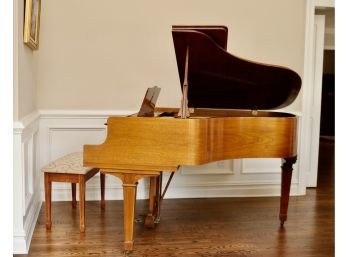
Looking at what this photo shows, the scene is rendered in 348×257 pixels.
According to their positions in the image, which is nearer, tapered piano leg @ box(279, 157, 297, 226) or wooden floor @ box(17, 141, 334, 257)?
wooden floor @ box(17, 141, 334, 257)

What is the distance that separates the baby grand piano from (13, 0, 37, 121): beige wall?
0.59 meters

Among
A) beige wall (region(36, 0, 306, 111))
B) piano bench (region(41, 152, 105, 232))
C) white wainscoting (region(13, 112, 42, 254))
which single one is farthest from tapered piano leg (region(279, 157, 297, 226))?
white wainscoting (region(13, 112, 42, 254))

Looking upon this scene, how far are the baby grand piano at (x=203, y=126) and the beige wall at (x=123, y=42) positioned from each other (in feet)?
3.55

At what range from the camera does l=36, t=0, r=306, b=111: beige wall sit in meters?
4.00

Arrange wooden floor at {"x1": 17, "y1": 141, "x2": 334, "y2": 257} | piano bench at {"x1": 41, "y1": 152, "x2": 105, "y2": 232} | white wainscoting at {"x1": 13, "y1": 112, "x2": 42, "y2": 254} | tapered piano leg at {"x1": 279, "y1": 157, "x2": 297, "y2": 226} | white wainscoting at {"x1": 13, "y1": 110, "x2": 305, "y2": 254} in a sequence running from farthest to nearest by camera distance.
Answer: white wainscoting at {"x1": 13, "y1": 110, "x2": 305, "y2": 254} < tapered piano leg at {"x1": 279, "y1": 157, "x2": 297, "y2": 226} < piano bench at {"x1": 41, "y1": 152, "x2": 105, "y2": 232} < wooden floor at {"x1": 17, "y1": 141, "x2": 334, "y2": 257} < white wainscoting at {"x1": 13, "y1": 112, "x2": 42, "y2": 254}

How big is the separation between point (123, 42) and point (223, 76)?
4.92ft

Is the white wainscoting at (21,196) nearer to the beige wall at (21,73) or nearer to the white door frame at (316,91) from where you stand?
the beige wall at (21,73)

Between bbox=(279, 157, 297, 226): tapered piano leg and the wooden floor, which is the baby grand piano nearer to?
bbox=(279, 157, 297, 226): tapered piano leg

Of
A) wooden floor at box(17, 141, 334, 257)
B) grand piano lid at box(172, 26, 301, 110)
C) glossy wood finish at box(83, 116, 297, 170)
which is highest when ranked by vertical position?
grand piano lid at box(172, 26, 301, 110)

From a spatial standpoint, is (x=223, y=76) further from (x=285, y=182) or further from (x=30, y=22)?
(x=30, y=22)

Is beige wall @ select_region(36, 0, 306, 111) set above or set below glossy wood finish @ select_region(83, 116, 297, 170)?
above

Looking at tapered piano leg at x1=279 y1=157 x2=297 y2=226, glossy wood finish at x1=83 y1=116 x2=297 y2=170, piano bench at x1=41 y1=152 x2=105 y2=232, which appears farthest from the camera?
tapered piano leg at x1=279 y1=157 x2=297 y2=226

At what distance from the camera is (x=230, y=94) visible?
312cm
